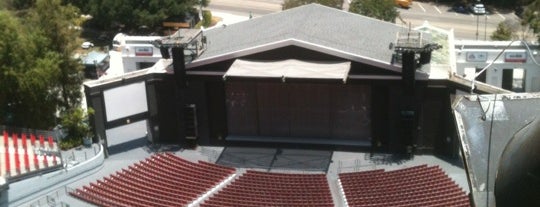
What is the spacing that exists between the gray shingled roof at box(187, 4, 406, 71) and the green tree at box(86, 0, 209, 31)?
69.7 feet

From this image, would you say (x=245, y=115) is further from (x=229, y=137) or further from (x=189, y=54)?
(x=189, y=54)

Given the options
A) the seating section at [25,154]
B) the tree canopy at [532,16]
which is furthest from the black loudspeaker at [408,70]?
the tree canopy at [532,16]

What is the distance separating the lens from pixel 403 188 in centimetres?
3369

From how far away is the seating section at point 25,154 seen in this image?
112 feet

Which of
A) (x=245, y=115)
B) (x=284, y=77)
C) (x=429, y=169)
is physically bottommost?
(x=429, y=169)

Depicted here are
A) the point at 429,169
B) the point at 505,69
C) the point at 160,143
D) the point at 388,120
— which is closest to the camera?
the point at 429,169

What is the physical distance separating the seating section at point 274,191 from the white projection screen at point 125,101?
7984 millimetres

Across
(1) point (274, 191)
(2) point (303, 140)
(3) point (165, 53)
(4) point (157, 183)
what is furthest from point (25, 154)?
(2) point (303, 140)

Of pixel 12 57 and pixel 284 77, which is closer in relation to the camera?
pixel 284 77

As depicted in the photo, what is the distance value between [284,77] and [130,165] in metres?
9.73

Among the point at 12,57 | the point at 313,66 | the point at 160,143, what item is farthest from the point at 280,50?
Result: the point at 12,57

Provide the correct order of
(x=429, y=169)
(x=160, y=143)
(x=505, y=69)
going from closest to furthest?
(x=429, y=169) → (x=160, y=143) → (x=505, y=69)

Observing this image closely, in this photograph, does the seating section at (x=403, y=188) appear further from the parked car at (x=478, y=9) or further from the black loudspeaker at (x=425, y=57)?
the parked car at (x=478, y=9)

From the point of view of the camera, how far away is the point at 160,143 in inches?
1599
